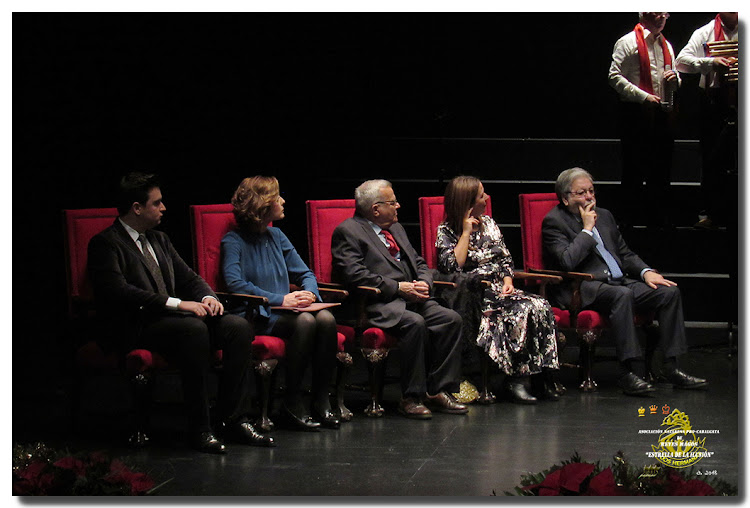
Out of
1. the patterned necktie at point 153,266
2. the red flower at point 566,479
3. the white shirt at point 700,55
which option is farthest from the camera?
the white shirt at point 700,55

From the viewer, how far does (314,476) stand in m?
4.21

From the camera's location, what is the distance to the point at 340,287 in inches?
213

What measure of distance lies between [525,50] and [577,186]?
6.03 ft

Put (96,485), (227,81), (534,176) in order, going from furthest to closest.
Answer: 1. (534,176)
2. (227,81)
3. (96,485)

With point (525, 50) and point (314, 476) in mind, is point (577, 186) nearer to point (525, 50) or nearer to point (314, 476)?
point (525, 50)

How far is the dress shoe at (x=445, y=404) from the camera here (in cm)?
527

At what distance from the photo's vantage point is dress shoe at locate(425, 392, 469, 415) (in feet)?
17.3

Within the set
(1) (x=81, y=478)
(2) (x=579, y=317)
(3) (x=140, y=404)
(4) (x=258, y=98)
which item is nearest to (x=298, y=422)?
(3) (x=140, y=404)

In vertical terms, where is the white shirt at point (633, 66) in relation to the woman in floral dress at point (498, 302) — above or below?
above

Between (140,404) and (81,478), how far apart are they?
2.25ft

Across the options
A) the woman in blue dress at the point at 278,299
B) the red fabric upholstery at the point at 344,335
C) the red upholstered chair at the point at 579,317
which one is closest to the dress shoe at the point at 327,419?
the woman in blue dress at the point at 278,299

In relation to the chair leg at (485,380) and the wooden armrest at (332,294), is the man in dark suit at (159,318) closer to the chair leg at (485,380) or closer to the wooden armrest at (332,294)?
the wooden armrest at (332,294)

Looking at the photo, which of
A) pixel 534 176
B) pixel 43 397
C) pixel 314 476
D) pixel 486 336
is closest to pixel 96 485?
pixel 314 476

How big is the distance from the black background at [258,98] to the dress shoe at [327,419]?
1330 mm
